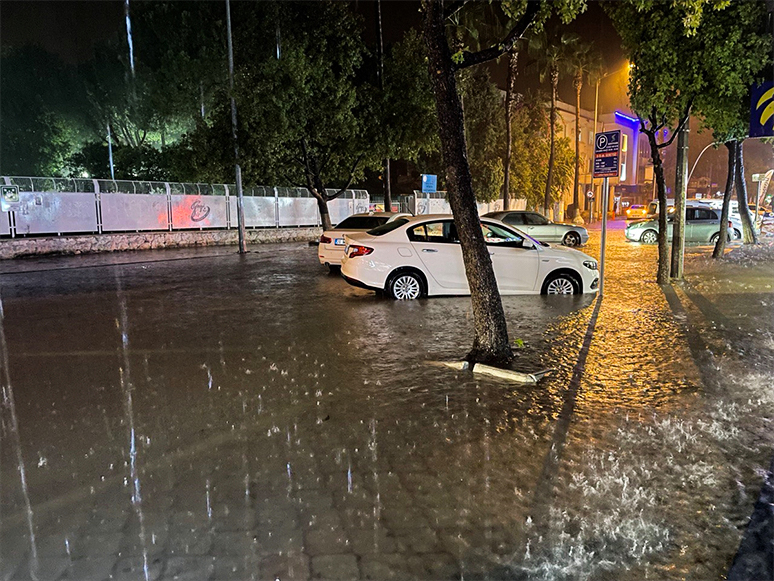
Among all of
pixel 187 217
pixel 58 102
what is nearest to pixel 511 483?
pixel 187 217

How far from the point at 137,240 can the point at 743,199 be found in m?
25.0

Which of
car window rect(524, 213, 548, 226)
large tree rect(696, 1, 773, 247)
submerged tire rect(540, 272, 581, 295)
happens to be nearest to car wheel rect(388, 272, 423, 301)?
submerged tire rect(540, 272, 581, 295)

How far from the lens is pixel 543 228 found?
2433cm

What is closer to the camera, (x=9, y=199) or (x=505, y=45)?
(x=505, y=45)

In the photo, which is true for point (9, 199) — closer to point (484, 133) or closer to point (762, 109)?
point (762, 109)

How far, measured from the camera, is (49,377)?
6.75 meters

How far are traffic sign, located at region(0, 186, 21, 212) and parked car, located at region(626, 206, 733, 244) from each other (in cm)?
2428

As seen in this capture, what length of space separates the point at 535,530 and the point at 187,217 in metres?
27.9

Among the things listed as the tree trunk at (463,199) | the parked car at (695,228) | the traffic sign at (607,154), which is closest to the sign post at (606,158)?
the traffic sign at (607,154)

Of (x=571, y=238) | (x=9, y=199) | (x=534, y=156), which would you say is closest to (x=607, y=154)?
(x=571, y=238)

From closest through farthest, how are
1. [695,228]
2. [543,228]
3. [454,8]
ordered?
[454,8], [543,228], [695,228]

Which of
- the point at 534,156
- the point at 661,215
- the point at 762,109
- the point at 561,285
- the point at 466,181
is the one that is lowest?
the point at 561,285

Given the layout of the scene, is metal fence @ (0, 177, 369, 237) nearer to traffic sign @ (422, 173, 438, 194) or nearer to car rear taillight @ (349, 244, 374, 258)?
traffic sign @ (422, 173, 438, 194)

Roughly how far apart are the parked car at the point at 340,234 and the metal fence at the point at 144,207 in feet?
44.5
